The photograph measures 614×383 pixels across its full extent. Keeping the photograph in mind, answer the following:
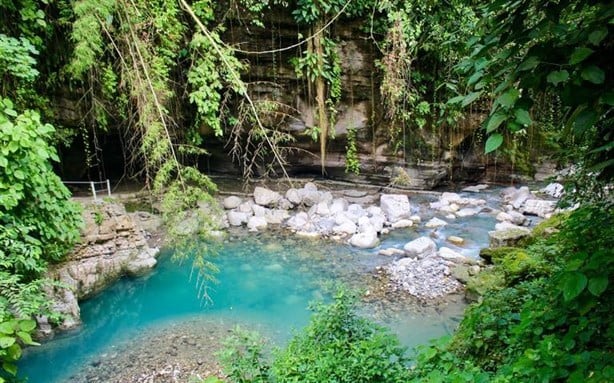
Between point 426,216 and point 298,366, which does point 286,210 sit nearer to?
point 426,216

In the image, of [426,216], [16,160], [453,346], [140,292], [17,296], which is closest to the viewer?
[17,296]

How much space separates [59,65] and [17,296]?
451cm

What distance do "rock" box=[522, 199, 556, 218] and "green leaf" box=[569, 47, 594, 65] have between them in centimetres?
730

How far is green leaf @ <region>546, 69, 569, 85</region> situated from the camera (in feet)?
3.01

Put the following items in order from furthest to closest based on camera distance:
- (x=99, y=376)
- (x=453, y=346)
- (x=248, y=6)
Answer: (x=248, y=6) < (x=99, y=376) < (x=453, y=346)

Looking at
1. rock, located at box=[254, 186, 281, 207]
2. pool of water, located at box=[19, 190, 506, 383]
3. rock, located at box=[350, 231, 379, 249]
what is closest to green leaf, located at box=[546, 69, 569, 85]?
pool of water, located at box=[19, 190, 506, 383]

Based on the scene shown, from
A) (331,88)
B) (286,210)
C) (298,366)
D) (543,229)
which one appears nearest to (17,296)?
(298,366)

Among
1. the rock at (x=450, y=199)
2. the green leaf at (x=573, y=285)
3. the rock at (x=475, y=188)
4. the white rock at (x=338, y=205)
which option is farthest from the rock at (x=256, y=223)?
the green leaf at (x=573, y=285)

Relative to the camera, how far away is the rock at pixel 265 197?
834 cm

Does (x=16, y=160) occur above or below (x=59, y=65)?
below

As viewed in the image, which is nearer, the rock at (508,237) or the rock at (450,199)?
the rock at (508,237)

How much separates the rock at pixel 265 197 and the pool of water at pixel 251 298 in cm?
127

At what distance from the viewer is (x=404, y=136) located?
8641mm

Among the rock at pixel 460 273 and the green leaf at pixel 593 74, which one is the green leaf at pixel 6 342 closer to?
the green leaf at pixel 593 74
